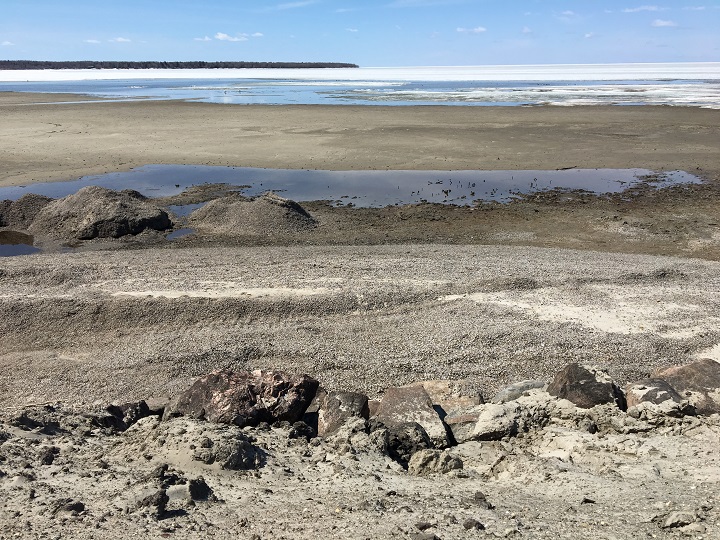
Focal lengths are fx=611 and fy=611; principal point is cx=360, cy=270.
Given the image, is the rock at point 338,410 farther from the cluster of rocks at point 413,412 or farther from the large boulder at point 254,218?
the large boulder at point 254,218

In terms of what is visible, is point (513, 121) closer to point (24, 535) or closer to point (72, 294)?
point (72, 294)

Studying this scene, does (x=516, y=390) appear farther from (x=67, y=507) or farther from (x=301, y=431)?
(x=67, y=507)

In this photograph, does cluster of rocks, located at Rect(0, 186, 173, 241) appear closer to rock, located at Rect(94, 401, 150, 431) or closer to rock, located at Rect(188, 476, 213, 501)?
rock, located at Rect(94, 401, 150, 431)

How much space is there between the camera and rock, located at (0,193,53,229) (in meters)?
17.6

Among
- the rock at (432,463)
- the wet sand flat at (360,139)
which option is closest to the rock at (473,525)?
the rock at (432,463)

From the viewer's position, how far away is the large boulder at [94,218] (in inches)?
656

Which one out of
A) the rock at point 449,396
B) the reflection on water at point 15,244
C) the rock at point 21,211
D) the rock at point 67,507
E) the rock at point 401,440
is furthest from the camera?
the rock at point 21,211

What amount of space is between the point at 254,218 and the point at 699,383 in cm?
1257

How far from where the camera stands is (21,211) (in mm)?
18000

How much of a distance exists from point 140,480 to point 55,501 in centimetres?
67

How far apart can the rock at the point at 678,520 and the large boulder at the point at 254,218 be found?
13287 millimetres

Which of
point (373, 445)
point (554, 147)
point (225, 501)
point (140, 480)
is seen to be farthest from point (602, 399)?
point (554, 147)

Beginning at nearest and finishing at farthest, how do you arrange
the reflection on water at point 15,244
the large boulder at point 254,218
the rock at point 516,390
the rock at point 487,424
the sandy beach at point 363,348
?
the sandy beach at point 363,348 < the rock at point 487,424 < the rock at point 516,390 < the reflection on water at point 15,244 < the large boulder at point 254,218

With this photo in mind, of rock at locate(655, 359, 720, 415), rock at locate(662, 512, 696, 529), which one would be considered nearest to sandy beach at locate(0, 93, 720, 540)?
rock at locate(662, 512, 696, 529)
